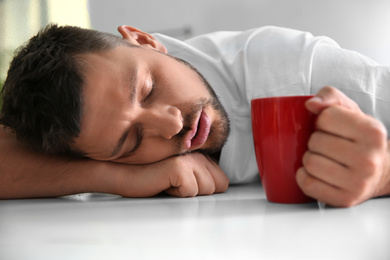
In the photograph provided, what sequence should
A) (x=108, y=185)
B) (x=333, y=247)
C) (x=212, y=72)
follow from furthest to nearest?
(x=212, y=72) < (x=108, y=185) < (x=333, y=247)

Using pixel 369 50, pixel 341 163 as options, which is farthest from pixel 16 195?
pixel 369 50

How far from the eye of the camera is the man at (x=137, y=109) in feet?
2.68

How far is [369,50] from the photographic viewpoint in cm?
209

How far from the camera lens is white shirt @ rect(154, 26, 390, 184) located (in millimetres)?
869

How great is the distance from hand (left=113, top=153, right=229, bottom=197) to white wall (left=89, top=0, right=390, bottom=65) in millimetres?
1513

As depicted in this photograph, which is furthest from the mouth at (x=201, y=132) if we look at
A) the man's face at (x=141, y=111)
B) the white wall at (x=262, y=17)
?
the white wall at (x=262, y=17)

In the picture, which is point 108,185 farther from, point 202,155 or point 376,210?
point 376,210

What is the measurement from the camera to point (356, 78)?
0.87 metres

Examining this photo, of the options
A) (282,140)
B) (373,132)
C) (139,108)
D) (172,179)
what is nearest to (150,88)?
(139,108)

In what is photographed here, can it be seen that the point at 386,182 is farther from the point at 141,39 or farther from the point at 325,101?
the point at 141,39

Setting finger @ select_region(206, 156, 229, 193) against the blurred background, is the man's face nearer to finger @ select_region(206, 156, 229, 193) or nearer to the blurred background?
finger @ select_region(206, 156, 229, 193)

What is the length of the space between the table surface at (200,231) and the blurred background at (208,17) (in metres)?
1.63

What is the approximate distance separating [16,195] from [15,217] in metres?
0.25

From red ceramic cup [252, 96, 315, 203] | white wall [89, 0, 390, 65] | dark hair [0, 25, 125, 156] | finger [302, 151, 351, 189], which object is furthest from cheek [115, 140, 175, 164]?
white wall [89, 0, 390, 65]
